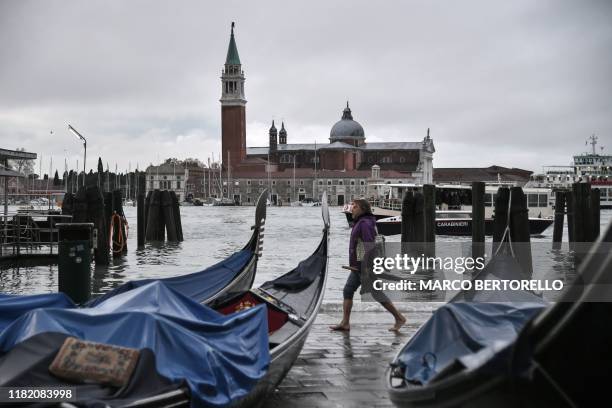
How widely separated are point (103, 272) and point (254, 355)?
11.4 metres

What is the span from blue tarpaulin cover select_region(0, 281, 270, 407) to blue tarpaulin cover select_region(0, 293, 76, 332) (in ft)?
2.14

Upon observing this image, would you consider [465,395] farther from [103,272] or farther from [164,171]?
[164,171]

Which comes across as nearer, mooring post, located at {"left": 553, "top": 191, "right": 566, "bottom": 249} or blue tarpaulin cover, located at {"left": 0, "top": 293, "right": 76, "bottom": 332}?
blue tarpaulin cover, located at {"left": 0, "top": 293, "right": 76, "bottom": 332}

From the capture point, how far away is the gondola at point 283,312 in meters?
4.30

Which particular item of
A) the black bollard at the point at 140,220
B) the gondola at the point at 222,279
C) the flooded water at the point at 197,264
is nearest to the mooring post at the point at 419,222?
the flooded water at the point at 197,264

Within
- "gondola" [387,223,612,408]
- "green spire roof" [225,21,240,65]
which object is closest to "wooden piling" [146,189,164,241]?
"gondola" [387,223,612,408]

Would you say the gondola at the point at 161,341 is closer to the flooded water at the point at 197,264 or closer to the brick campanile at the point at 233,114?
the flooded water at the point at 197,264

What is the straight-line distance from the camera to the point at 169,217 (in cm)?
2581

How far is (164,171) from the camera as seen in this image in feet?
387

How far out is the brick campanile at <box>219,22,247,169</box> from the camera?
10850cm

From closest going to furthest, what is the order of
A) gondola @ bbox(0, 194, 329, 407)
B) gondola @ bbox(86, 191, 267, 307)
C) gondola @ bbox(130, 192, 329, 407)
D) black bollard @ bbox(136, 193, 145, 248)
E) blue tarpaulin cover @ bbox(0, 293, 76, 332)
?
gondola @ bbox(0, 194, 329, 407)
gondola @ bbox(130, 192, 329, 407)
blue tarpaulin cover @ bbox(0, 293, 76, 332)
gondola @ bbox(86, 191, 267, 307)
black bollard @ bbox(136, 193, 145, 248)

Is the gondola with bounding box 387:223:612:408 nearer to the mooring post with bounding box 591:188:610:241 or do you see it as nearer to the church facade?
the mooring post with bounding box 591:188:610:241

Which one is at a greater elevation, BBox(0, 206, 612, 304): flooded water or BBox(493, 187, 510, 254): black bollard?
BBox(493, 187, 510, 254): black bollard

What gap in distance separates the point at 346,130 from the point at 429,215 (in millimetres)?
104002
